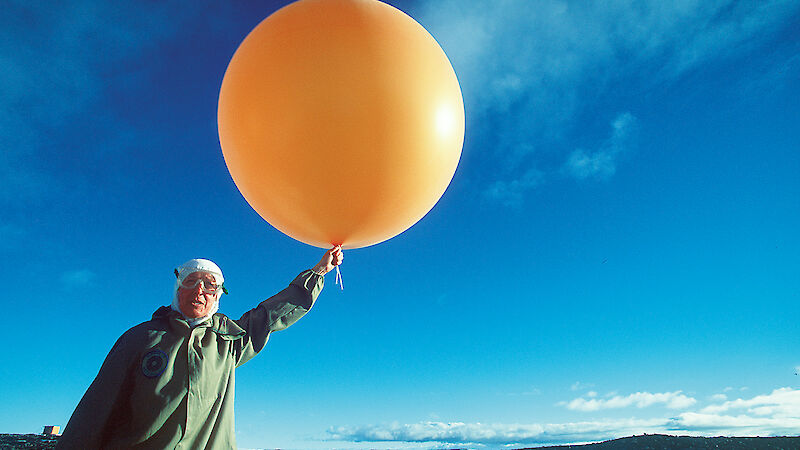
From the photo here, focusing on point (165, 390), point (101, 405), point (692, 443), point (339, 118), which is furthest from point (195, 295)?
point (692, 443)

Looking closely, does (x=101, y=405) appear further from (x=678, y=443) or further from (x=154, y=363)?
(x=678, y=443)

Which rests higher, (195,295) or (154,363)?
(195,295)

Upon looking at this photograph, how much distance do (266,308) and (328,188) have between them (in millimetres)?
882

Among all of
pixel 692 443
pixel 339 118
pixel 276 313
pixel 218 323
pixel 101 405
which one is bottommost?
pixel 692 443

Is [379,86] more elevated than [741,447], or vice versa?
[379,86]

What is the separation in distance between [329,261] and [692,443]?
983cm

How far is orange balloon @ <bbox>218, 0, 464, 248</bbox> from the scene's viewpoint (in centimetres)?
304

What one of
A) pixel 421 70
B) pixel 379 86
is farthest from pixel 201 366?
pixel 421 70

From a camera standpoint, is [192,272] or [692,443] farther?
[692,443]

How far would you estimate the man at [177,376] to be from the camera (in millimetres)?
2395

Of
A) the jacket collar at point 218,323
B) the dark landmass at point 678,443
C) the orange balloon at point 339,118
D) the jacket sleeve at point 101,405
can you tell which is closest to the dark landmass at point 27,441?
the dark landmass at point 678,443

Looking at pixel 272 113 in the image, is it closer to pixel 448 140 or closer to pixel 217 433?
pixel 448 140

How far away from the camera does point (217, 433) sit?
8.78 ft

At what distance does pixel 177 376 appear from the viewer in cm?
259
